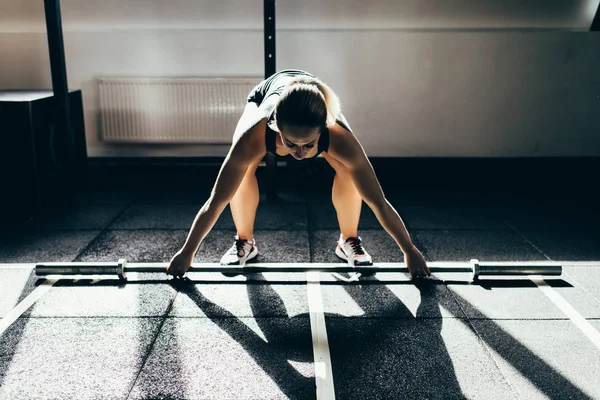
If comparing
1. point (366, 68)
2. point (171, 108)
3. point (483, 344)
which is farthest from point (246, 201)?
point (366, 68)

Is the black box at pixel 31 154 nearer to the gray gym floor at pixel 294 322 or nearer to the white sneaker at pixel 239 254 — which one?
the gray gym floor at pixel 294 322

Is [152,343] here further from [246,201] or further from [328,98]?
[328,98]

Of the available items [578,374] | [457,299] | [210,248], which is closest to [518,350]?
[578,374]

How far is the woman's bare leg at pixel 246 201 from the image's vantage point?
104 inches

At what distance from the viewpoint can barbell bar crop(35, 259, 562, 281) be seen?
249cm

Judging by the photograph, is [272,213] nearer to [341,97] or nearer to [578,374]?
[341,97]

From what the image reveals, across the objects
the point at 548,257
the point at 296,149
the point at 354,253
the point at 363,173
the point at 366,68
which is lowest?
the point at 548,257

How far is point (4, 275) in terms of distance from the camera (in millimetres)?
2658

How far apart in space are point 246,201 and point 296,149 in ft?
2.75

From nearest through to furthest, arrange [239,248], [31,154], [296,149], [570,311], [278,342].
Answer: [296,149], [278,342], [570,311], [239,248], [31,154]

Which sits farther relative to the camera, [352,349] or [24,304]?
[24,304]

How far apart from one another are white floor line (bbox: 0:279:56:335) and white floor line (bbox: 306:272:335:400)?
1.21 m

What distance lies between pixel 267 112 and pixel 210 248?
1.14 m

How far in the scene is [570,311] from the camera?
2.34 m
